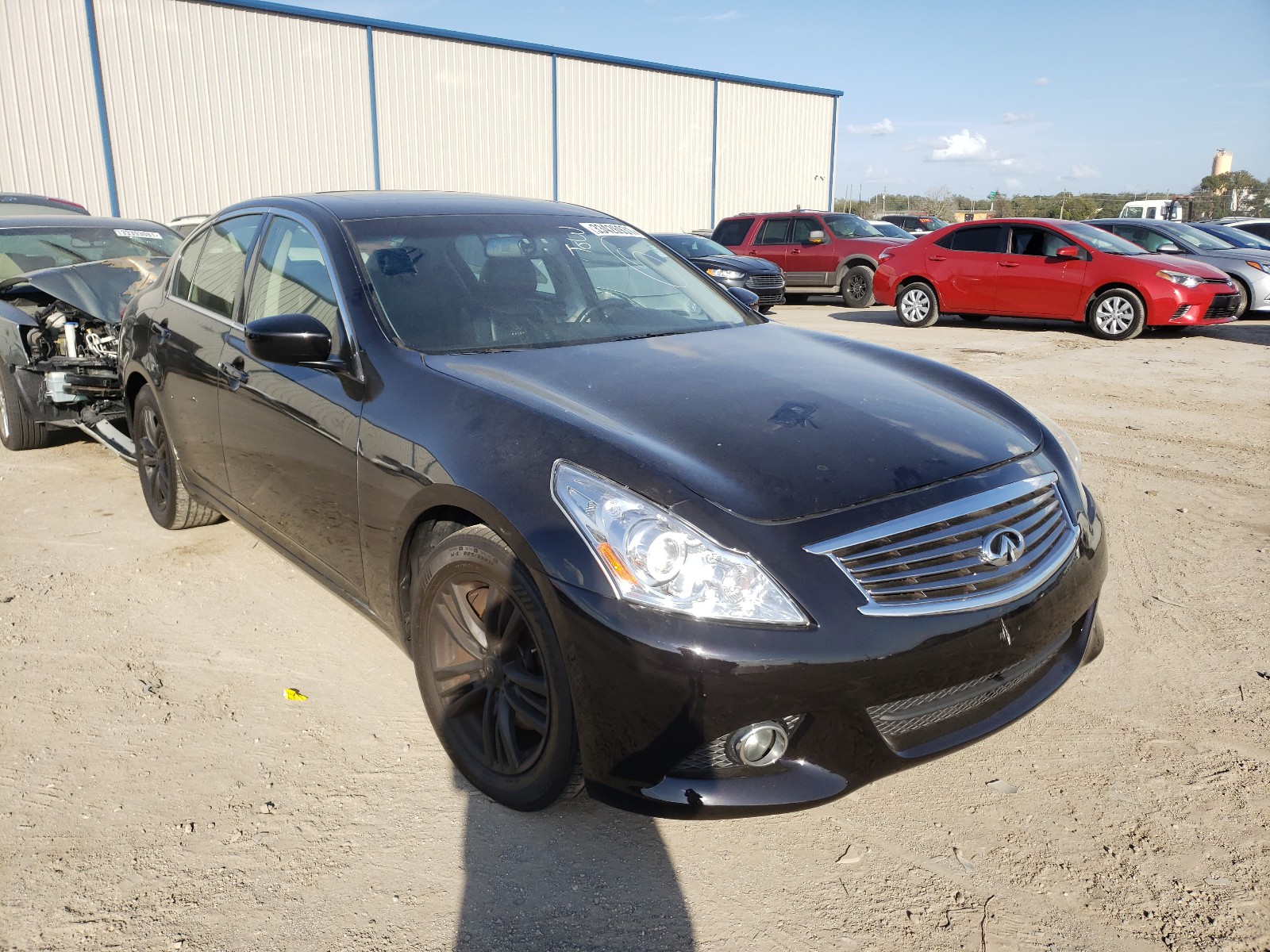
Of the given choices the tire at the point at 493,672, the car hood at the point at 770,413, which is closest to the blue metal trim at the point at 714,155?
the car hood at the point at 770,413

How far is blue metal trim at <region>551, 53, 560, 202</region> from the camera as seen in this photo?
25.5 m

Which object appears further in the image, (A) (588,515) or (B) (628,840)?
(B) (628,840)

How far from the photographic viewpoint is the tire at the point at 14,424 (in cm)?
614

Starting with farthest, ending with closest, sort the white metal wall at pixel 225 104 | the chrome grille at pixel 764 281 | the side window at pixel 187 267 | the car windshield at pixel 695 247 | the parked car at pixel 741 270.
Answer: the white metal wall at pixel 225 104 → the car windshield at pixel 695 247 → the chrome grille at pixel 764 281 → the parked car at pixel 741 270 → the side window at pixel 187 267

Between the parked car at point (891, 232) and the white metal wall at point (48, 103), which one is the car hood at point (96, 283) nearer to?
the parked car at point (891, 232)

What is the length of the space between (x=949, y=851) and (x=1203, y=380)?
833cm

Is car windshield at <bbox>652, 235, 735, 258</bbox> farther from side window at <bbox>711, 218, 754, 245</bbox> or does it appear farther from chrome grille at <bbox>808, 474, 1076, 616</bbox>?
chrome grille at <bbox>808, 474, 1076, 616</bbox>

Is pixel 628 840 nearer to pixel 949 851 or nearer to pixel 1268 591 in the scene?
pixel 949 851

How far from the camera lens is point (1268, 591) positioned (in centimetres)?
393

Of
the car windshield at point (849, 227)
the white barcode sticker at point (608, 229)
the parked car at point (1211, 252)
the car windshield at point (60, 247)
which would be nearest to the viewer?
the white barcode sticker at point (608, 229)

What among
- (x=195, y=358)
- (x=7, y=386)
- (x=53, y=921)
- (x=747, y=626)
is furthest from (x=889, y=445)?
(x=7, y=386)

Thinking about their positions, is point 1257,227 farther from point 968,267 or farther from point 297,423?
point 297,423

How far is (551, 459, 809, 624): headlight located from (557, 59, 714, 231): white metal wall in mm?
24969

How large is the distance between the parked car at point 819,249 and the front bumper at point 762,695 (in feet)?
49.0
